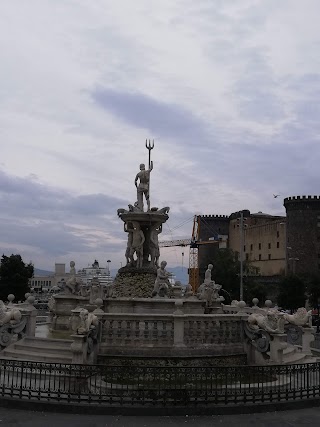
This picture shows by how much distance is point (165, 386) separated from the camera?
11.2 m

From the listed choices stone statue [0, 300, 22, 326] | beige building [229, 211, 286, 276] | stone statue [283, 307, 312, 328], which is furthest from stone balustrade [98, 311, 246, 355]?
beige building [229, 211, 286, 276]

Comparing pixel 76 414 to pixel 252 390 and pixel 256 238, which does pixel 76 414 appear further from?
pixel 256 238

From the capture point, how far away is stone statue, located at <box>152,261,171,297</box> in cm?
1930

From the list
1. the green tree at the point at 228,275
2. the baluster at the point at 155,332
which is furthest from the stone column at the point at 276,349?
the green tree at the point at 228,275

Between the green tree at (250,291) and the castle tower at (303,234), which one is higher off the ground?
the castle tower at (303,234)

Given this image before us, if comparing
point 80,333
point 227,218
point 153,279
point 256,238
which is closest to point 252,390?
point 80,333

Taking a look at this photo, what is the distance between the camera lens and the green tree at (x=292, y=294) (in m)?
60.6

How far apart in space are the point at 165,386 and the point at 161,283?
8325mm

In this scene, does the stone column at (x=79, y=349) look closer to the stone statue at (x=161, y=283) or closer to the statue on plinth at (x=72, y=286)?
the stone statue at (x=161, y=283)

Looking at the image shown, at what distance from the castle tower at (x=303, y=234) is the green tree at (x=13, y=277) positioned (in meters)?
49.0

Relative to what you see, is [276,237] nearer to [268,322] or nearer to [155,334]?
[268,322]

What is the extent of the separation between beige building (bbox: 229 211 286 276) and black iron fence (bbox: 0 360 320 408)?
274 ft

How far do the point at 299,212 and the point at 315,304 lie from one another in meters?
29.7

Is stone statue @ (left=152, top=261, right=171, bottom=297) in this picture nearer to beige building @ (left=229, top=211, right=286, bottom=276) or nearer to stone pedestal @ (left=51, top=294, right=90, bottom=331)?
stone pedestal @ (left=51, top=294, right=90, bottom=331)
